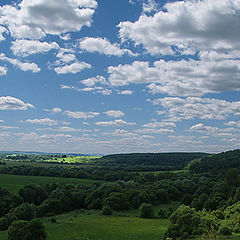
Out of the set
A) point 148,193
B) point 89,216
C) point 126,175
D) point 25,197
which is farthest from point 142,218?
point 126,175

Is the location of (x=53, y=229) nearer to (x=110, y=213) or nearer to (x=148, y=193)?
(x=110, y=213)

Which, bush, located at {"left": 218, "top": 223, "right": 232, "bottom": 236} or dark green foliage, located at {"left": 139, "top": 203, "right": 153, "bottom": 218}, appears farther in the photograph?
dark green foliage, located at {"left": 139, "top": 203, "right": 153, "bottom": 218}

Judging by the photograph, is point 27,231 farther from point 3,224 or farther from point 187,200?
point 187,200

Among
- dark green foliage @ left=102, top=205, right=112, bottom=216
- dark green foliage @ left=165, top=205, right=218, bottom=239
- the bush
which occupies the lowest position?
dark green foliage @ left=102, top=205, right=112, bottom=216

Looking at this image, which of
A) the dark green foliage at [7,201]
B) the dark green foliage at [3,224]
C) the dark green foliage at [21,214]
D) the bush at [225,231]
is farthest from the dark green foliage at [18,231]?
the bush at [225,231]

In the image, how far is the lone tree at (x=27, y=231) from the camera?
63688 millimetres

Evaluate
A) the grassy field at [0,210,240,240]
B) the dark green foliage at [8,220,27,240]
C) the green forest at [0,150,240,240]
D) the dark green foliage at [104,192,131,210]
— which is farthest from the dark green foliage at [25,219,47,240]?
the dark green foliage at [104,192,131,210]

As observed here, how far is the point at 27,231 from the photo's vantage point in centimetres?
6394

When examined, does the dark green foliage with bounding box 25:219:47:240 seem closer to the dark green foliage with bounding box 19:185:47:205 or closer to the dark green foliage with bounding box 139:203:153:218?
the dark green foliage with bounding box 139:203:153:218

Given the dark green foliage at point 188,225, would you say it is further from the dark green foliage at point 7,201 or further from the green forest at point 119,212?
the dark green foliage at point 7,201

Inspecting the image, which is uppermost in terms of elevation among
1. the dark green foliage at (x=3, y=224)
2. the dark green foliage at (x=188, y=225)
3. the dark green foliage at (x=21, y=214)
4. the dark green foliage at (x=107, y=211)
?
the dark green foliage at (x=188, y=225)

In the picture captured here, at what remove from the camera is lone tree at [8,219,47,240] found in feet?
209

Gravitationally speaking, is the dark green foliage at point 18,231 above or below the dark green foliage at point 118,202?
above

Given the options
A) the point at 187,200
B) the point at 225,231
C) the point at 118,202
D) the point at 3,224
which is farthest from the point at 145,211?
the point at 225,231
